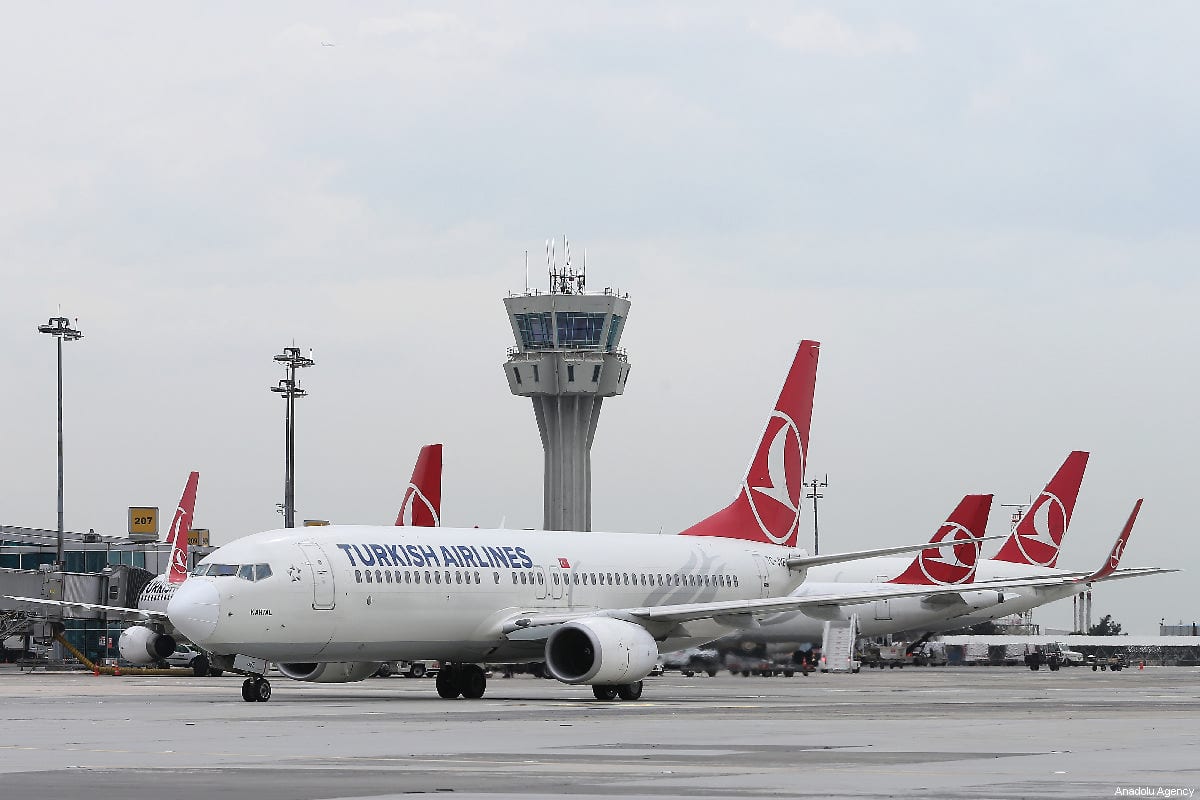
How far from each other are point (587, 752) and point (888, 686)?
33.3m

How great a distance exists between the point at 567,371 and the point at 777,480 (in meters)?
80.8

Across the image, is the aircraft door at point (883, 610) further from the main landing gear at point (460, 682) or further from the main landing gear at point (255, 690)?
the main landing gear at point (255, 690)

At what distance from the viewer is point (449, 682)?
139 ft

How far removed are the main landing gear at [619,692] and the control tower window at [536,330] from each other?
92441 millimetres

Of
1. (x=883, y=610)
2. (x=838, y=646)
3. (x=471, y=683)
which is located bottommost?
(x=838, y=646)

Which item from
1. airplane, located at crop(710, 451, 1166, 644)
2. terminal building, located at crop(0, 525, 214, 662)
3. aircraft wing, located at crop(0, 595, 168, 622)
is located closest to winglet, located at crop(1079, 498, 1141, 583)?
airplane, located at crop(710, 451, 1166, 644)

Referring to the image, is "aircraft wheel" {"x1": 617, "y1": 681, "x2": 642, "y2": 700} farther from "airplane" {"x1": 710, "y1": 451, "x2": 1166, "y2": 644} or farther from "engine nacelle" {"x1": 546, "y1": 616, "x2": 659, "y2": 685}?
"airplane" {"x1": 710, "y1": 451, "x2": 1166, "y2": 644}

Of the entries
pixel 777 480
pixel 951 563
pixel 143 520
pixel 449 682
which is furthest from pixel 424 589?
pixel 143 520

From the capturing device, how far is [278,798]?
588 inches

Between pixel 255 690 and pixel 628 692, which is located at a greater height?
pixel 255 690

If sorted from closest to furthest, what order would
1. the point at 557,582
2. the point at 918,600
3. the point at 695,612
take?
the point at 695,612 → the point at 557,582 → the point at 918,600

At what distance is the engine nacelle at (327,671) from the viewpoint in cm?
4088

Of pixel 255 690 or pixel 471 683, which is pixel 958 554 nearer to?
pixel 471 683

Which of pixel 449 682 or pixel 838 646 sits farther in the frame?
pixel 838 646
